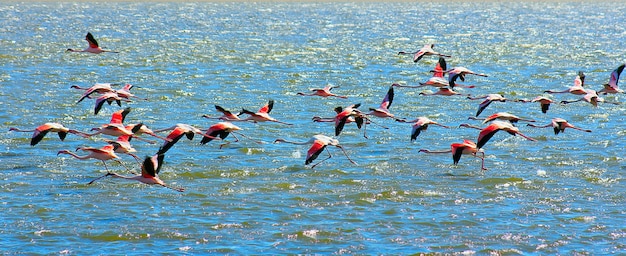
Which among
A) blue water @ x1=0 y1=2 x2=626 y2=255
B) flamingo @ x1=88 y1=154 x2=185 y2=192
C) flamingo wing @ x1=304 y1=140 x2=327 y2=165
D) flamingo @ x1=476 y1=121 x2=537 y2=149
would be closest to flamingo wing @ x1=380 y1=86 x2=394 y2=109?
blue water @ x1=0 y1=2 x2=626 y2=255

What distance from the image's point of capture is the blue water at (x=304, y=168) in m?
12.8

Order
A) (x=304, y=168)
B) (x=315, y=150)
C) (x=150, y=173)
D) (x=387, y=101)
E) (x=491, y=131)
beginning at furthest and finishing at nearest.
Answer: (x=387, y=101) < (x=304, y=168) < (x=315, y=150) < (x=491, y=131) < (x=150, y=173)

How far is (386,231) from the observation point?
13039mm

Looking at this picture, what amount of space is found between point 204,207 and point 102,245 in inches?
82.9

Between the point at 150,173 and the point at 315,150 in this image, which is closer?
the point at 150,173

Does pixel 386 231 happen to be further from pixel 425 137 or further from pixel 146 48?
pixel 146 48

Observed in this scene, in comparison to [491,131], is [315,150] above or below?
below

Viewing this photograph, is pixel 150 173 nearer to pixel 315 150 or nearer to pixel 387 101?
pixel 315 150

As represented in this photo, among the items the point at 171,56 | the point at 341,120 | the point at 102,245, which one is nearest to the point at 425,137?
the point at 341,120

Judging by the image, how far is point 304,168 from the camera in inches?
658

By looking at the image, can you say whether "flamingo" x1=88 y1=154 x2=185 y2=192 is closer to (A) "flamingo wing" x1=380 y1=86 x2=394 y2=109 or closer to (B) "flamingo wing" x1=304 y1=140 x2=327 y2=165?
(B) "flamingo wing" x1=304 y1=140 x2=327 y2=165

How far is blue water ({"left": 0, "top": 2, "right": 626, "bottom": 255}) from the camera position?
12766mm

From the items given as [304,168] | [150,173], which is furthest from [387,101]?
[150,173]

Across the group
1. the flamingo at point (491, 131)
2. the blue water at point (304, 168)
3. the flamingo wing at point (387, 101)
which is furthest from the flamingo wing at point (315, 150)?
the flamingo wing at point (387, 101)
